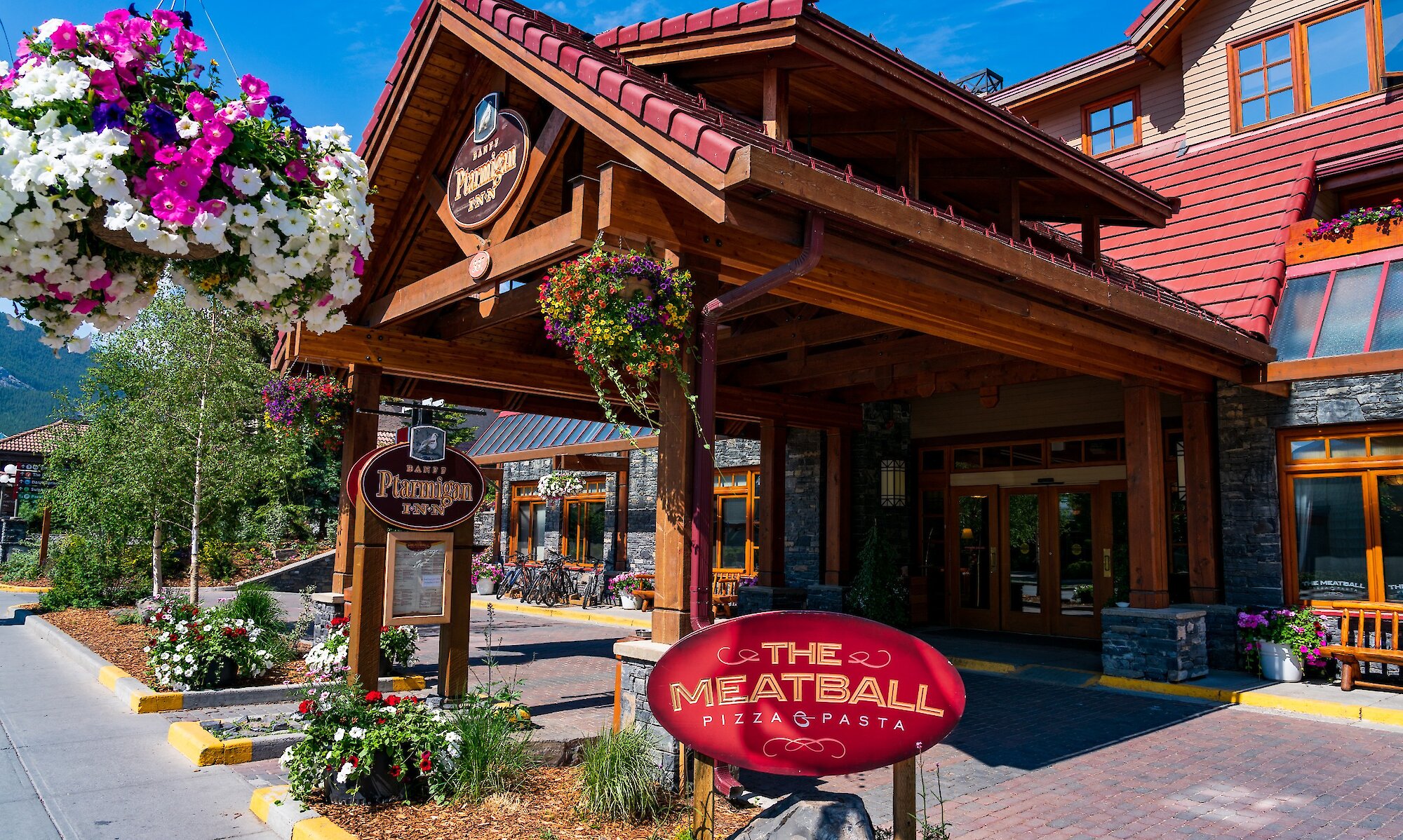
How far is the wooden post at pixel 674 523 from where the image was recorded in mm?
5781

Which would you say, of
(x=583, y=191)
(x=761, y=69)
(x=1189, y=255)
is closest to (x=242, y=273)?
(x=583, y=191)

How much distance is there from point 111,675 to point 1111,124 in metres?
16.8

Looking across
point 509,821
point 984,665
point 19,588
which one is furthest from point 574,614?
point 19,588

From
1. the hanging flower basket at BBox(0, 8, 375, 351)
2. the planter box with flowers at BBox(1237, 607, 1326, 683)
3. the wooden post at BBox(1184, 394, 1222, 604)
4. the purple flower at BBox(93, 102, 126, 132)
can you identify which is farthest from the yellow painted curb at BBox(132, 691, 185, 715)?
the planter box with flowers at BBox(1237, 607, 1326, 683)

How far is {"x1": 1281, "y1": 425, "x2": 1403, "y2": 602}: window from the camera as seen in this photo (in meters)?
9.51

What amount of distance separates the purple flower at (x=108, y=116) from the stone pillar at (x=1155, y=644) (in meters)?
9.78

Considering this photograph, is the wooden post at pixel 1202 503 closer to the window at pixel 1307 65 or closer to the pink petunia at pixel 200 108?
the window at pixel 1307 65

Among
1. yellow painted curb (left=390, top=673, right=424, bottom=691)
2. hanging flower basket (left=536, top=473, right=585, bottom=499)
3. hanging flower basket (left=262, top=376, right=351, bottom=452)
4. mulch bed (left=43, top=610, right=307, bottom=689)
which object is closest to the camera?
yellow painted curb (left=390, top=673, right=424, bottom=691)

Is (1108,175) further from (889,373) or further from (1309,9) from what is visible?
(1309,9)

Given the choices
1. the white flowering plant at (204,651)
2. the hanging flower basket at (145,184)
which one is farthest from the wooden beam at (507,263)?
the white flowering plant at (204,651)

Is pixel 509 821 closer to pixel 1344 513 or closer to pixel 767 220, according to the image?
pixel 767 220

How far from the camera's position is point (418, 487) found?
703 centimetres

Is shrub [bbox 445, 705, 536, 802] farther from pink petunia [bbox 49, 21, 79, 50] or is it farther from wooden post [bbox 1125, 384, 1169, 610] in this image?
wooden post [bbox 1125, 384, 1169, 610]

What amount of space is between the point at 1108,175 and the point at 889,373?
3.32 metres
